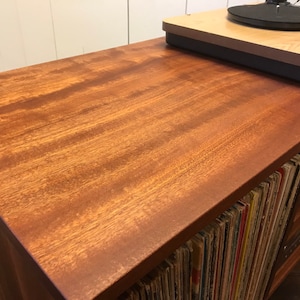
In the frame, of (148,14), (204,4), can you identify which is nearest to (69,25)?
(148,14)

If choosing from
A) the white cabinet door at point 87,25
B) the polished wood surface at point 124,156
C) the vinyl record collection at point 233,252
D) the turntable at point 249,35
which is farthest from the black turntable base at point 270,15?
the white cabinet door at point 87,25

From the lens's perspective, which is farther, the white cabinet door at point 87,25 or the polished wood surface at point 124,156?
the white cabinet door at point 87,25

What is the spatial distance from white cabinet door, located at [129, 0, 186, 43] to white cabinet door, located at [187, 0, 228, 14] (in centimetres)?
5

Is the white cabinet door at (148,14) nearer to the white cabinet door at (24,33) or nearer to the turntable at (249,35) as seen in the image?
the white cabinet door at (24,33)

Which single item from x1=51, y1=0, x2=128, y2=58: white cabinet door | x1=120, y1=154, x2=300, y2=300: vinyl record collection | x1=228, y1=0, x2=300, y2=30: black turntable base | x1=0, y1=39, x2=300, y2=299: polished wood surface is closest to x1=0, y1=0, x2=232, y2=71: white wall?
x1=51, y1=0, x2=128, y2=58: white cabinet door

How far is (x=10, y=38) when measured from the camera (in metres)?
1.25

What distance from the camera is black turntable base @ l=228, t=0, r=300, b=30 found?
86 centimetres

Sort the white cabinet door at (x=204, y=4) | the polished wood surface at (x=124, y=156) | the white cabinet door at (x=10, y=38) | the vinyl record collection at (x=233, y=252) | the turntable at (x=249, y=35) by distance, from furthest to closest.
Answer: the white cabinet door at (x=204, y=4), the white cabinet door at (x=10, y=38), the turntable at (x=249, y=35), the vinyl record collection at (x=233, y=252), the polished wood surface at (x=124, y=156)

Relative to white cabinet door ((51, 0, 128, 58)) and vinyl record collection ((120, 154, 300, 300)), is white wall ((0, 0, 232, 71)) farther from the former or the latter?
vinyl record collection ((120, 154, 300, 300))

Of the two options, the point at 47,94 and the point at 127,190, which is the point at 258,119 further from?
the point at 47,94

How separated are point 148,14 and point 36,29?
634 millimetres

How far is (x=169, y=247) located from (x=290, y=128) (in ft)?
1.08

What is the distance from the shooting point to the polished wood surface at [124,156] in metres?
0.37

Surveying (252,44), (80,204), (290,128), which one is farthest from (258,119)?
(80,204)
